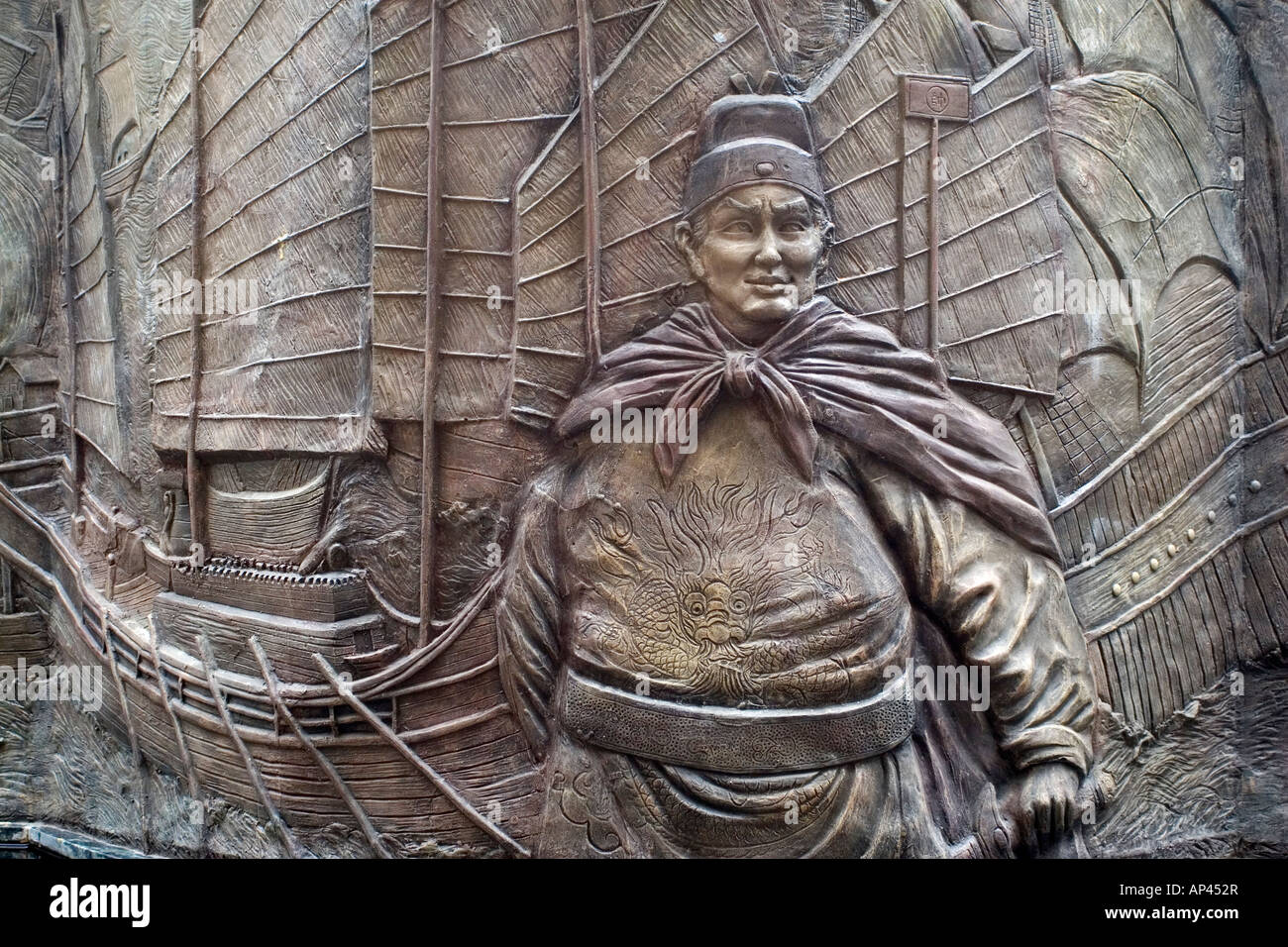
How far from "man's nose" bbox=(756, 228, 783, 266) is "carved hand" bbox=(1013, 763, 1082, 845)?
230 cm

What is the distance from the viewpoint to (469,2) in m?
4.61

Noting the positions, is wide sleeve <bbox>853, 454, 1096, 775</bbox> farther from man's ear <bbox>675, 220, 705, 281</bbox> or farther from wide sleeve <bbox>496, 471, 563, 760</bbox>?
wide sleeve <bbox>496, 471, 563, 760</bbox>

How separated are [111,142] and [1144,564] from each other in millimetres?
5134

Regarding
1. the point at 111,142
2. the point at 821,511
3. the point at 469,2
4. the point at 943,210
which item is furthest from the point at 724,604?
the point at 111,142

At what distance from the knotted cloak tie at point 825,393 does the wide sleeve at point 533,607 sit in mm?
346

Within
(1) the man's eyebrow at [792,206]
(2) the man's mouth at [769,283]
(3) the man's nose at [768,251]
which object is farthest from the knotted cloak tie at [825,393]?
(1) the man's eyebrow at [792,206]

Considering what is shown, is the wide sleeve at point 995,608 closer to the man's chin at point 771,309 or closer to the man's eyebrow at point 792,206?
the man's chin at point 771,309

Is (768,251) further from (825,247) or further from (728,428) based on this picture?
(728,428)

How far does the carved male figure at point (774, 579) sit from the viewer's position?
448 cm

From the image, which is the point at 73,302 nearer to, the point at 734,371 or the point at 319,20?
the point at 319,20

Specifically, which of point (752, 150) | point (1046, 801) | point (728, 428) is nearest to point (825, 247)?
point (752, 150)

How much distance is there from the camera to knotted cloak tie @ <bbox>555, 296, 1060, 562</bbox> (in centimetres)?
449

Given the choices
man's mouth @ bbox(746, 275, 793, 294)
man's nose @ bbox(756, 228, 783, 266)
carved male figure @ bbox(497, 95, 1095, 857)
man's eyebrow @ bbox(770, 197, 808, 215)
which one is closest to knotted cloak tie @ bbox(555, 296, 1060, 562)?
carved male figure @ bbox(497, 95, 1095, 857)

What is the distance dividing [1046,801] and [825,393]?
1855mm
